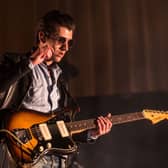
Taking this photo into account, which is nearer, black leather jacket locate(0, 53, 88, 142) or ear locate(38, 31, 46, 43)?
black leather jacket locate(0, 53, 88, 142)

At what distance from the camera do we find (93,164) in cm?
225

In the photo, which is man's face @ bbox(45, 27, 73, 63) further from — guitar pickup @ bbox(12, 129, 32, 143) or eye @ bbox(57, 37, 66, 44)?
guitar pickup @ bbox(12, 129, 32, 143)

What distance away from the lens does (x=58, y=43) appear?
1.84 metres

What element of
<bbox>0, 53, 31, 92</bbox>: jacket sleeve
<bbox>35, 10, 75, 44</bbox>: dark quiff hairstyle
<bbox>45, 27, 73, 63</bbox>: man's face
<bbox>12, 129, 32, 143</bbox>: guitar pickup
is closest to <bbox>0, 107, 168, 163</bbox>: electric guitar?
<bbox>12, 129, 32, 143</bbox>: guitar pickup

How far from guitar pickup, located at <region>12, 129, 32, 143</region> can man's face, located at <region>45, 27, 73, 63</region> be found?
1.11 feet

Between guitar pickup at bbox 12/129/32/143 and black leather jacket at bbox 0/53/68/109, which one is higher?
black leather jacket at bbox 0/53/68/109

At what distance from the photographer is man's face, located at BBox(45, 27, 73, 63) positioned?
71.7 inches

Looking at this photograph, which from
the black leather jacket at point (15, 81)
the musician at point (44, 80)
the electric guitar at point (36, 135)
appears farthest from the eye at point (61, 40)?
the electric guitar at point (36, 135)

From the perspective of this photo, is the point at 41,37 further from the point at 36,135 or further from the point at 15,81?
the point at 36,135

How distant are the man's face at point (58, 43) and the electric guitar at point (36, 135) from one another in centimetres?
27

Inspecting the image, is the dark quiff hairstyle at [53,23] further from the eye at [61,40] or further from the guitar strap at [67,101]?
the guitar strap at [67,101]

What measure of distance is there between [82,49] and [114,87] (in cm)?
27

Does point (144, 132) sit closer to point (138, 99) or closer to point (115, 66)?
point (138, 99)

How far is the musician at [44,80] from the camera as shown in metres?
1.72
